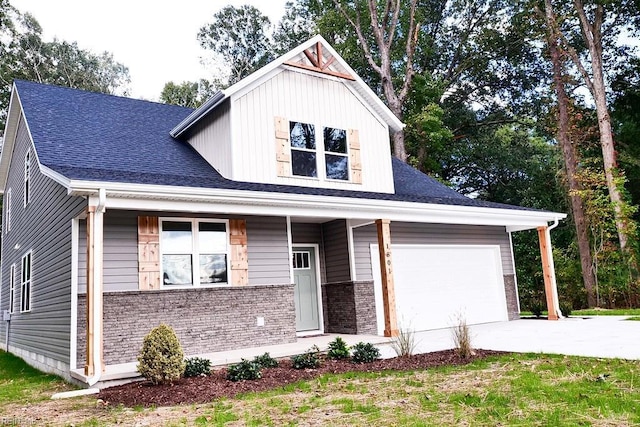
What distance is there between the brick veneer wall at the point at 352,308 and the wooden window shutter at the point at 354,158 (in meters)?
2.31

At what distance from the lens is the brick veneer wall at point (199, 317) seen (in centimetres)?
767

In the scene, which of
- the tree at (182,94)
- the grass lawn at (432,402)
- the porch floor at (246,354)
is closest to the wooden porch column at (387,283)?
the porch floor at (246,354)

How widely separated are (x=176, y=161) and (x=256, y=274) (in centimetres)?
304

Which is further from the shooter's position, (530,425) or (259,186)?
(259,186)

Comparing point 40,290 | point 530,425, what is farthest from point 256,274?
point 530,425

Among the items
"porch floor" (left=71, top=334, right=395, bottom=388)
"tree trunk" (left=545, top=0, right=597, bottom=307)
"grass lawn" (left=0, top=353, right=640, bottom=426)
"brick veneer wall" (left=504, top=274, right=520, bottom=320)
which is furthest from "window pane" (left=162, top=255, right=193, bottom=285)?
"tree trunk" (left=545, top=0, right=597, bottom=307)

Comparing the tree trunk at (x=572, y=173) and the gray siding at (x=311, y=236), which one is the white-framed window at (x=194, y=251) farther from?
the tree trunk at (x=572, y=173)

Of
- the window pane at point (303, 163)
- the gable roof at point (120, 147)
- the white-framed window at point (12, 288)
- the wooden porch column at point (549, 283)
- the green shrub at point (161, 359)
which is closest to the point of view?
the green shrub at point (161, 359)

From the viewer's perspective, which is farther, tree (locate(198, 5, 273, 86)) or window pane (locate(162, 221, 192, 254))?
tree (locate(198, 5, 273, 86))

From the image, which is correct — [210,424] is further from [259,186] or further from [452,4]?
[452,4]

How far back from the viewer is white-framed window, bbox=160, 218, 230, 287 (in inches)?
332

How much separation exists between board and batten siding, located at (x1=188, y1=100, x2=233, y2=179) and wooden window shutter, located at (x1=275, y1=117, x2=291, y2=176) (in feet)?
3.30

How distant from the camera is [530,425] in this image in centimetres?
372

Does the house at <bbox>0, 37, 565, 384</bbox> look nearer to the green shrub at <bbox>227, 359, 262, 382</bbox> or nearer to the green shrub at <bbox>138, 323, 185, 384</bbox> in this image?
the green shrub at <bbox>138, 323, 185, 384</bbox>
